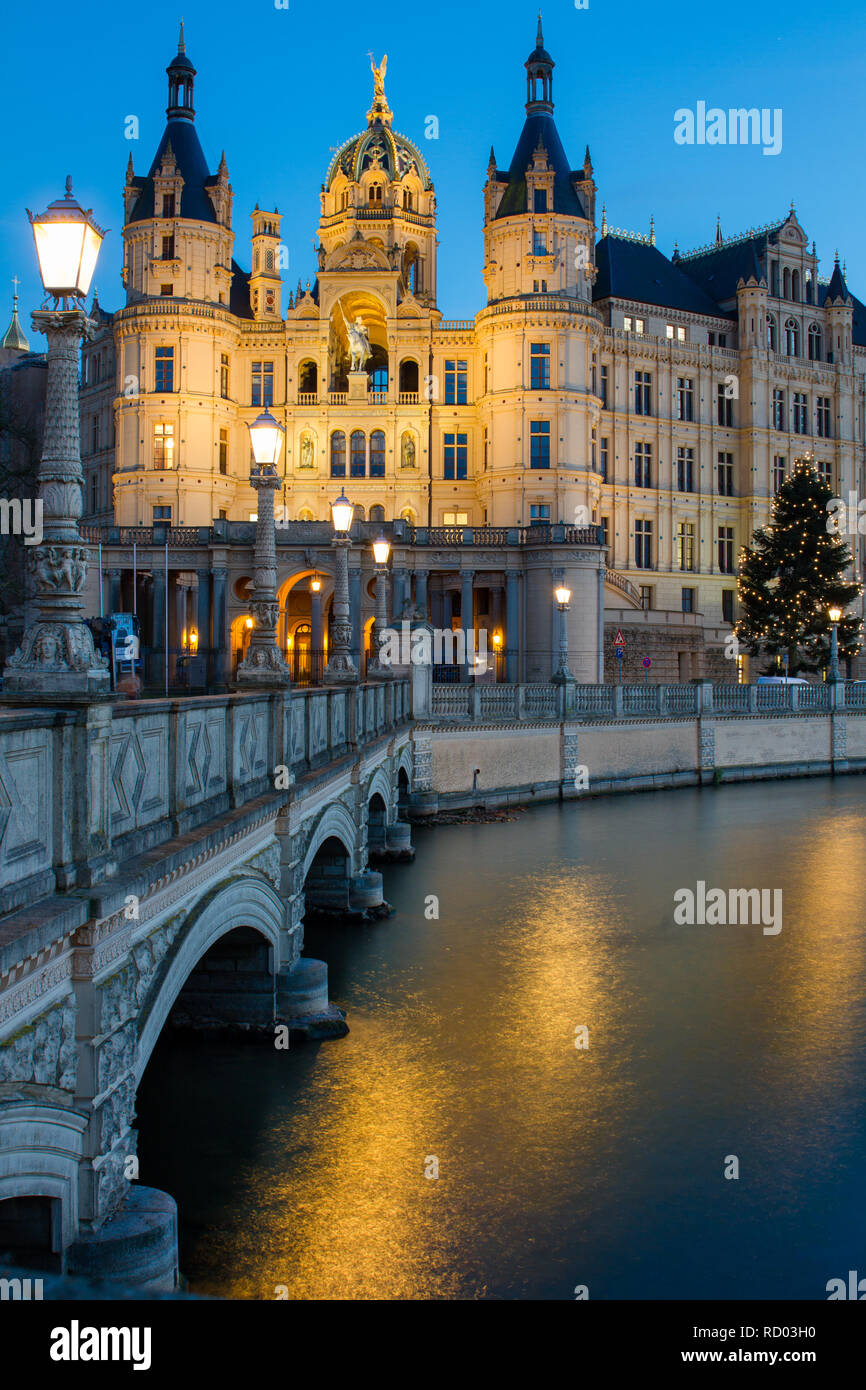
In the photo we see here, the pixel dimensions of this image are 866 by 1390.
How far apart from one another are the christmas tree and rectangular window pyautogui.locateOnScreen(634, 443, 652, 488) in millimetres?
9070

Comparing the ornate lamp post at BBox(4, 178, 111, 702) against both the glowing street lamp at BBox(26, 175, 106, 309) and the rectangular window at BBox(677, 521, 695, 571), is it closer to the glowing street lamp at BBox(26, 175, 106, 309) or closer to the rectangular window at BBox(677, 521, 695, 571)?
the glowing street lamp at BBox(26, 175, 106, 309)

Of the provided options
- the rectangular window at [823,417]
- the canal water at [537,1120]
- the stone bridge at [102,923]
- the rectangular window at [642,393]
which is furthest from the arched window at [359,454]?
the stone bridge at [102,923]

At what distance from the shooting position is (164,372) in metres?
55.8

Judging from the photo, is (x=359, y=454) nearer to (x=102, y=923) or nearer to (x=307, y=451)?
(x=307, y=451)

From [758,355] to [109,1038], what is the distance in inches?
2735

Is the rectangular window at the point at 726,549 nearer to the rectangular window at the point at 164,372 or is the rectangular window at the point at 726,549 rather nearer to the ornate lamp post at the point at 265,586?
the rectangular window at the point at 164,372

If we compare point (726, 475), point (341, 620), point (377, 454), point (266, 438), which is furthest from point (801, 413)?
point (266, 438)

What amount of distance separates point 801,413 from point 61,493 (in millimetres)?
72042

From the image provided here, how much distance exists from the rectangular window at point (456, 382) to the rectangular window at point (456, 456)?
1.71 metres

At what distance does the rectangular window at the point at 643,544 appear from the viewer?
67.1 m

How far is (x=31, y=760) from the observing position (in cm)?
626

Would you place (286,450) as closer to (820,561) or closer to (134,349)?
(134,349)
